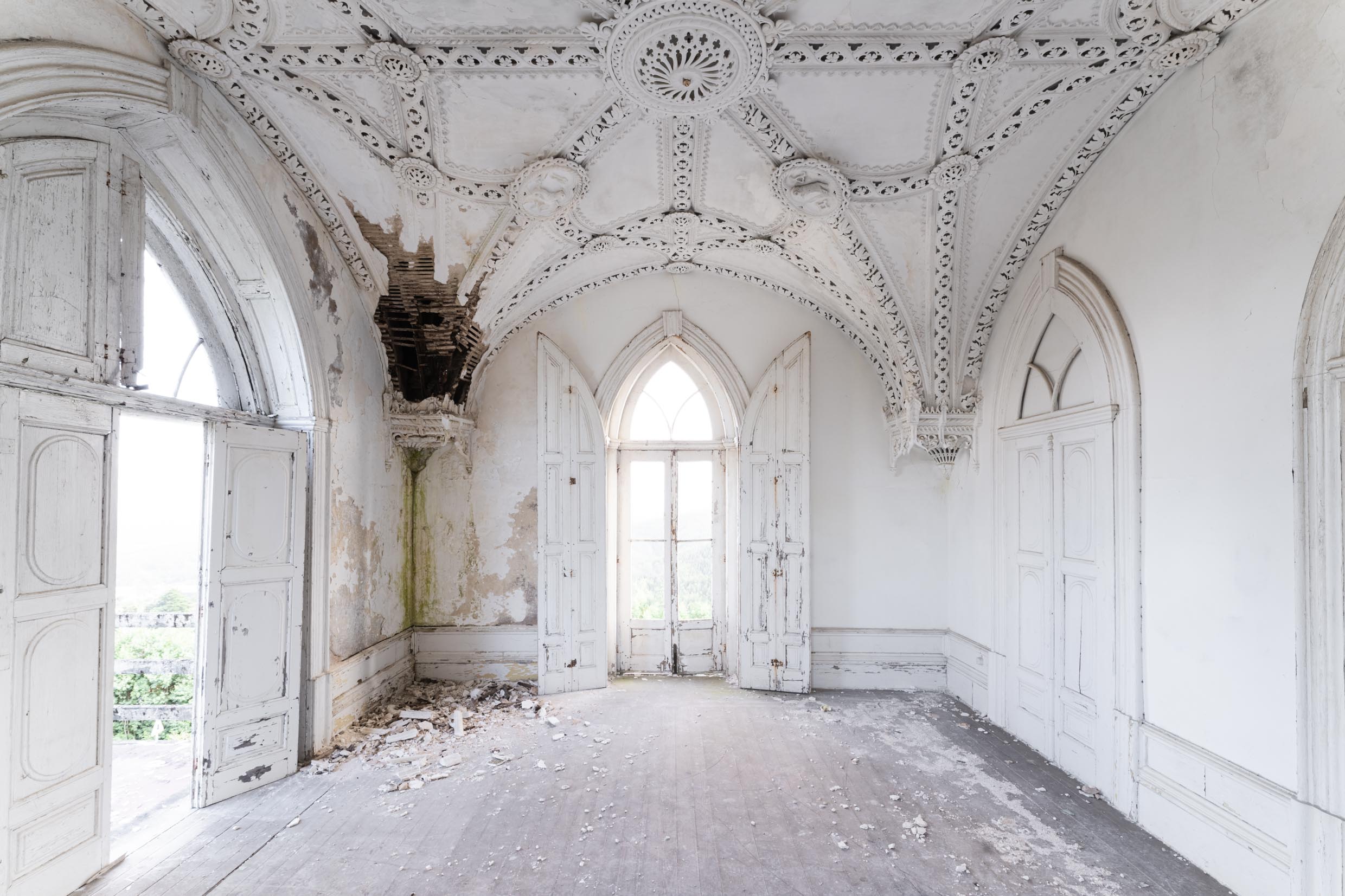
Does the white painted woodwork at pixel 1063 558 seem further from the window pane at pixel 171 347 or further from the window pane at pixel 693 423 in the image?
the window pane at pixel 171 347

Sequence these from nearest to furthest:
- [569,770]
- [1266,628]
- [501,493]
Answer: [1266,628], [569,770], [501,493]

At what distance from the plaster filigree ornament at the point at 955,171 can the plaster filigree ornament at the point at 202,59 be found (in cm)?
383

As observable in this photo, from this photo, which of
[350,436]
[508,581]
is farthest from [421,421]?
[508,581]

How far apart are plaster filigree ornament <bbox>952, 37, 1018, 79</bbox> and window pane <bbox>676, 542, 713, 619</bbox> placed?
13.2 ft

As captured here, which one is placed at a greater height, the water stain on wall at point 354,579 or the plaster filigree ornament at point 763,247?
the plaster filigree ornament at point 763,247

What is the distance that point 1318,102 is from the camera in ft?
8.08

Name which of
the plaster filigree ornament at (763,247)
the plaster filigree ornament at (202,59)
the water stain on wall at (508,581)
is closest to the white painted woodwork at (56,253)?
the plaster filigree ornament at (202,59)

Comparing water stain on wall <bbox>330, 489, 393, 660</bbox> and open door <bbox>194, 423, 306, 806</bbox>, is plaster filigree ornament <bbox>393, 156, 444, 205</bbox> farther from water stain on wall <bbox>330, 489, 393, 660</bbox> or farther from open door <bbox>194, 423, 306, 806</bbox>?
water stain on wall <bbox>330, 489, 393, 660</bbox>

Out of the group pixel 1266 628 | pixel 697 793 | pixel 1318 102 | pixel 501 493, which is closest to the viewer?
pixel 1318 102

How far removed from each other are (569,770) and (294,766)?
64.1 inches

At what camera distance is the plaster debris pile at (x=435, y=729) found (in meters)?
3.90

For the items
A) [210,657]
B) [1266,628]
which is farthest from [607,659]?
[1266,628]

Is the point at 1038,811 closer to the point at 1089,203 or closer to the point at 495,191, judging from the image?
the point at 1089,203

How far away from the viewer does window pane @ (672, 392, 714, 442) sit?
233 inches
